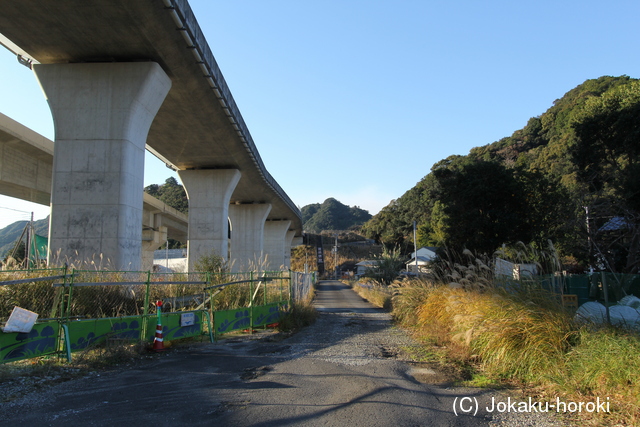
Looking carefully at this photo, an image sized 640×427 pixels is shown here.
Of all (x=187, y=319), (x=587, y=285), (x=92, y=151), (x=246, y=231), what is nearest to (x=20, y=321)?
(x=187, y=319)

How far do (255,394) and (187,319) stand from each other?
4832mm

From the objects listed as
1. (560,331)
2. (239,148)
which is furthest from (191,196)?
(560,331)

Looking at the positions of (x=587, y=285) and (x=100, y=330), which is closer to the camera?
(x=100, y=330)

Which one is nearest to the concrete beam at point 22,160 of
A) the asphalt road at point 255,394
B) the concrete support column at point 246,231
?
the asphalt road at point 255,394

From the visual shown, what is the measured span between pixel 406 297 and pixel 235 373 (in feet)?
A: 28.1

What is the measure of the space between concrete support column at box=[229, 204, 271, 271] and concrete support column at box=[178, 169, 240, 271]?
1307cm

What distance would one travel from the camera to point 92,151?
15.5m

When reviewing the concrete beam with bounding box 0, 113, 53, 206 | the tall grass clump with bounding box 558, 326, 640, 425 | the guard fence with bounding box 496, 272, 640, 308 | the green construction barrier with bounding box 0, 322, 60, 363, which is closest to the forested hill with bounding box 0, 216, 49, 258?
the concrete beam with bounding box 0, 113, 53, 206

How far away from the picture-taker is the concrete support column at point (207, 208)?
28.8 metres

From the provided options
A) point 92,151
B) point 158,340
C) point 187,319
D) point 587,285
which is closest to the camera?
point 158,340

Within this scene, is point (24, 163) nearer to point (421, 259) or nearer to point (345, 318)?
point (345, 318)

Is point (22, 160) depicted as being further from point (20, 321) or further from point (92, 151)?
point (20, 321)

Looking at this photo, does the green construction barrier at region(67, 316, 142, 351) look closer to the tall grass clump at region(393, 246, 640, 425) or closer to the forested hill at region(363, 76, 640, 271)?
the tall grass clump at region(393, 246, 640, 425)

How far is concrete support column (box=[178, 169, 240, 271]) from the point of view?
1135 inches
